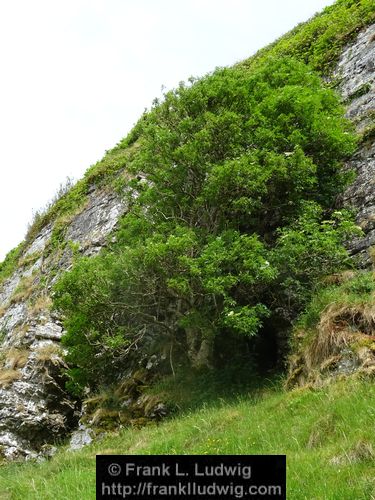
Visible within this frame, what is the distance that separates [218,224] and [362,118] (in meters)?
6.37

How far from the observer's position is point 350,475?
558cm

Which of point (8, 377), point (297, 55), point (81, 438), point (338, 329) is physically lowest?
point (338, 329)

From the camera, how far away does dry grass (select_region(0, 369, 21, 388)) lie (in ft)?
49.8

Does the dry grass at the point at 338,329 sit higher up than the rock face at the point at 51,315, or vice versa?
the rock face at the point at 51,315

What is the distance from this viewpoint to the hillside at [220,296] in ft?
31.0

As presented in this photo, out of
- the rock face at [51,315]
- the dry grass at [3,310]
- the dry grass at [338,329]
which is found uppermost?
the dry grass at [3,310]

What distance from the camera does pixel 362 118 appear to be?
632 inches

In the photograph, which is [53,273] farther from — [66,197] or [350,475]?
[350,475]

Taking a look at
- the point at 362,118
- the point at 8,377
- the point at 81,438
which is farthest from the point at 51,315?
the point at 362,118

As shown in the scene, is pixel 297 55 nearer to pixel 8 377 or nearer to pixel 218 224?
pixel 218 224

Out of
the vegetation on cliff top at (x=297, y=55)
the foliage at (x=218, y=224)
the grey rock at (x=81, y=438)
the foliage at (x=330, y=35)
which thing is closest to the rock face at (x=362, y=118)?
the foliage at (x=218, y=224)

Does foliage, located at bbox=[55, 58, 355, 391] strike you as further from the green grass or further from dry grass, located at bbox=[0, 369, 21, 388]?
dry grass, located at bbox=[0, 369, 21, 388]

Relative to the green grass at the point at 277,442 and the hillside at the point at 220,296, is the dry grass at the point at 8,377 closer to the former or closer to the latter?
the hillside at the point at 220,296

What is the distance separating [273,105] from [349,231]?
361 cm
